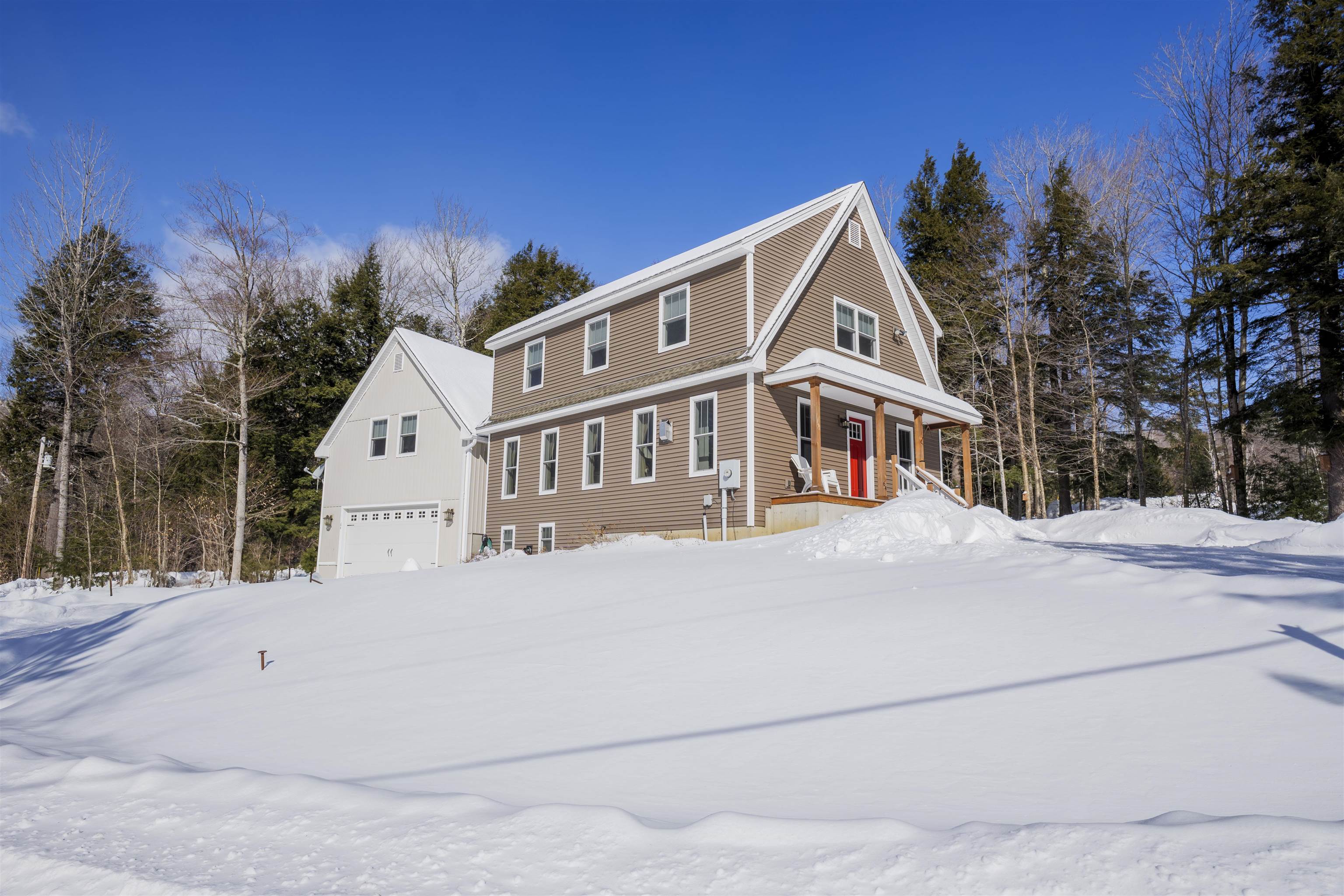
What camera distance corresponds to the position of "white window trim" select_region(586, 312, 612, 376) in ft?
63.0

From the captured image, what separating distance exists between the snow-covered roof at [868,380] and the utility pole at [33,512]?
919 inches

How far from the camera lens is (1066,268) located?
27.5 m

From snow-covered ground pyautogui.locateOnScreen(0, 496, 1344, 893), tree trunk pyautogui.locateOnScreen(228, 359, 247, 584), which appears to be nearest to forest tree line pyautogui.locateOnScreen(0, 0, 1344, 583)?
tree trunk pyautogui.locateOnScreen(228, 359, 247, 584)

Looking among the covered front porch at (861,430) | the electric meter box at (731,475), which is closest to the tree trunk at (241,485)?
the electric meter box at (731,475)

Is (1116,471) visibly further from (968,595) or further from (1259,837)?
(1259,837)

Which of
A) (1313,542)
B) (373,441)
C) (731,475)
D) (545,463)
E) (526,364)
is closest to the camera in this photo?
(1313,542)

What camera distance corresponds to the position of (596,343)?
19.6m

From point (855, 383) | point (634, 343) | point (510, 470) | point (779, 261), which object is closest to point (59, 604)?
point (510, 470)

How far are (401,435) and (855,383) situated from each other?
14684mm

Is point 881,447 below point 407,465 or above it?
below

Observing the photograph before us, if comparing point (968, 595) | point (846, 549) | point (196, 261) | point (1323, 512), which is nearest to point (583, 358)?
point (846, 549)

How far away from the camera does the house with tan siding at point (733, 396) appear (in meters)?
15.7

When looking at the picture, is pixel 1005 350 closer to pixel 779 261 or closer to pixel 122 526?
pixel 779 261

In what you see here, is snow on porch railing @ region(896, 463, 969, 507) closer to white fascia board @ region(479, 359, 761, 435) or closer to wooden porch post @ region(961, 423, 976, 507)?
wooden porch post @ region(961, 423, 976, 507)
